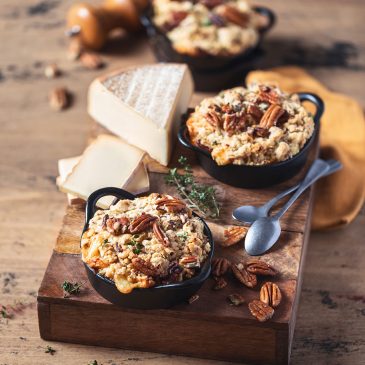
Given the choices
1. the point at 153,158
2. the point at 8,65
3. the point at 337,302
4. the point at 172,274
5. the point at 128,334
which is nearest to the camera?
the point at 172,274

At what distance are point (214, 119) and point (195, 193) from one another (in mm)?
290

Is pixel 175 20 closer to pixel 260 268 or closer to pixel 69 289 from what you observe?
pixel 260 268

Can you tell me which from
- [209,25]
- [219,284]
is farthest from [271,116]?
[209,25]

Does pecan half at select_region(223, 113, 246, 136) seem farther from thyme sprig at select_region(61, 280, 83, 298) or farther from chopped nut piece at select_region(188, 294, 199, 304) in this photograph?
thyme sprig at select_region(61, 280, 83, 298)

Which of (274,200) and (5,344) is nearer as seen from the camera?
(5,344)

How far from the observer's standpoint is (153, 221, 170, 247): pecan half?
2867 millimetres

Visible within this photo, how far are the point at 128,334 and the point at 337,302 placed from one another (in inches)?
32.0

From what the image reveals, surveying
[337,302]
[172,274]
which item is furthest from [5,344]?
[337,302]

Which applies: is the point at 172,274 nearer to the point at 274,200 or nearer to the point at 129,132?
the point at 274,200

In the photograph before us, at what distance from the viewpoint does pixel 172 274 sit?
282cm

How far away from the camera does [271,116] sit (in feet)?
10.8

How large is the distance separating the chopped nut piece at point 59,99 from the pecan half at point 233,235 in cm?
135

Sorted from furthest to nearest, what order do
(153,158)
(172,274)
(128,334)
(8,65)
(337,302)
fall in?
1. (8,65)
2. (153,158)
3. (337,302)
4. (128,334)
5. (172,274)

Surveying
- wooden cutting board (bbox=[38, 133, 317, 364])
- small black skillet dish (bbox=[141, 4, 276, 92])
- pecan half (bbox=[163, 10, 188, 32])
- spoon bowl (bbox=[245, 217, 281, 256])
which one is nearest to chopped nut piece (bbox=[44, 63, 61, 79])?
small black skillet dish (bbox=[141, 4, 276, 92])
